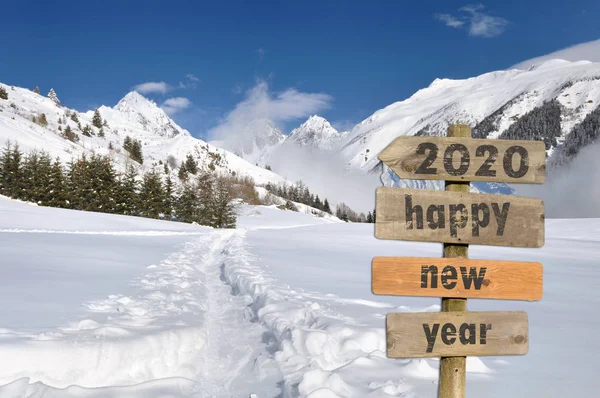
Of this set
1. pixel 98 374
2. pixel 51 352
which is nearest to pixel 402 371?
pixel 98 374

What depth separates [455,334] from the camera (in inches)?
124

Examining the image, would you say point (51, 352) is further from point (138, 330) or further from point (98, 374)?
point (138, 330)

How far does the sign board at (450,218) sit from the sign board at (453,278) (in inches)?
7.3

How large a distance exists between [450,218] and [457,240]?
18 centimetres

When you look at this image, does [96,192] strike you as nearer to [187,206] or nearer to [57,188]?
[57,188]

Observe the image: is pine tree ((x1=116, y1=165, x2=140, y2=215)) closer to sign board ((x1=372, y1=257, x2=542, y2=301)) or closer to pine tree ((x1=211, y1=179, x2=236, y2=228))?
pine tree ((x1=211, y1=179, x2=236, y2=228))

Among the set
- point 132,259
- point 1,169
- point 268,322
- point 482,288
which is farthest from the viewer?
point 1,169

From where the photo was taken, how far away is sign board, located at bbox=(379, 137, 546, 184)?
324cm

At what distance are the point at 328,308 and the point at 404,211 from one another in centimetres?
431

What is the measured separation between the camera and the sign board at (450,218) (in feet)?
10.4

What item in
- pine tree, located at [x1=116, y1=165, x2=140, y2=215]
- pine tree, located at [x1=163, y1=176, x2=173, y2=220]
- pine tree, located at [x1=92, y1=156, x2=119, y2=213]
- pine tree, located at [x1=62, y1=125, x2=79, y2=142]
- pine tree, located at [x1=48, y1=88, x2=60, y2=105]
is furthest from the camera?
pine tree, located at [x1=48, y1=88, x2=60, y2=105]

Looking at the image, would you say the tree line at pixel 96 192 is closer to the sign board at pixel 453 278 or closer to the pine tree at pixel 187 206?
the pine tree at pixel 187 206

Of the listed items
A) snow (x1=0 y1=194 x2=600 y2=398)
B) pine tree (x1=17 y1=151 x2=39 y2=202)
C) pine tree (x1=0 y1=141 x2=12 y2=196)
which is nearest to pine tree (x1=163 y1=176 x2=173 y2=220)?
pine tree (x1=17 y1=151 x2=39 y2=202)

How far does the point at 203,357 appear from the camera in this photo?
16.4 feet
